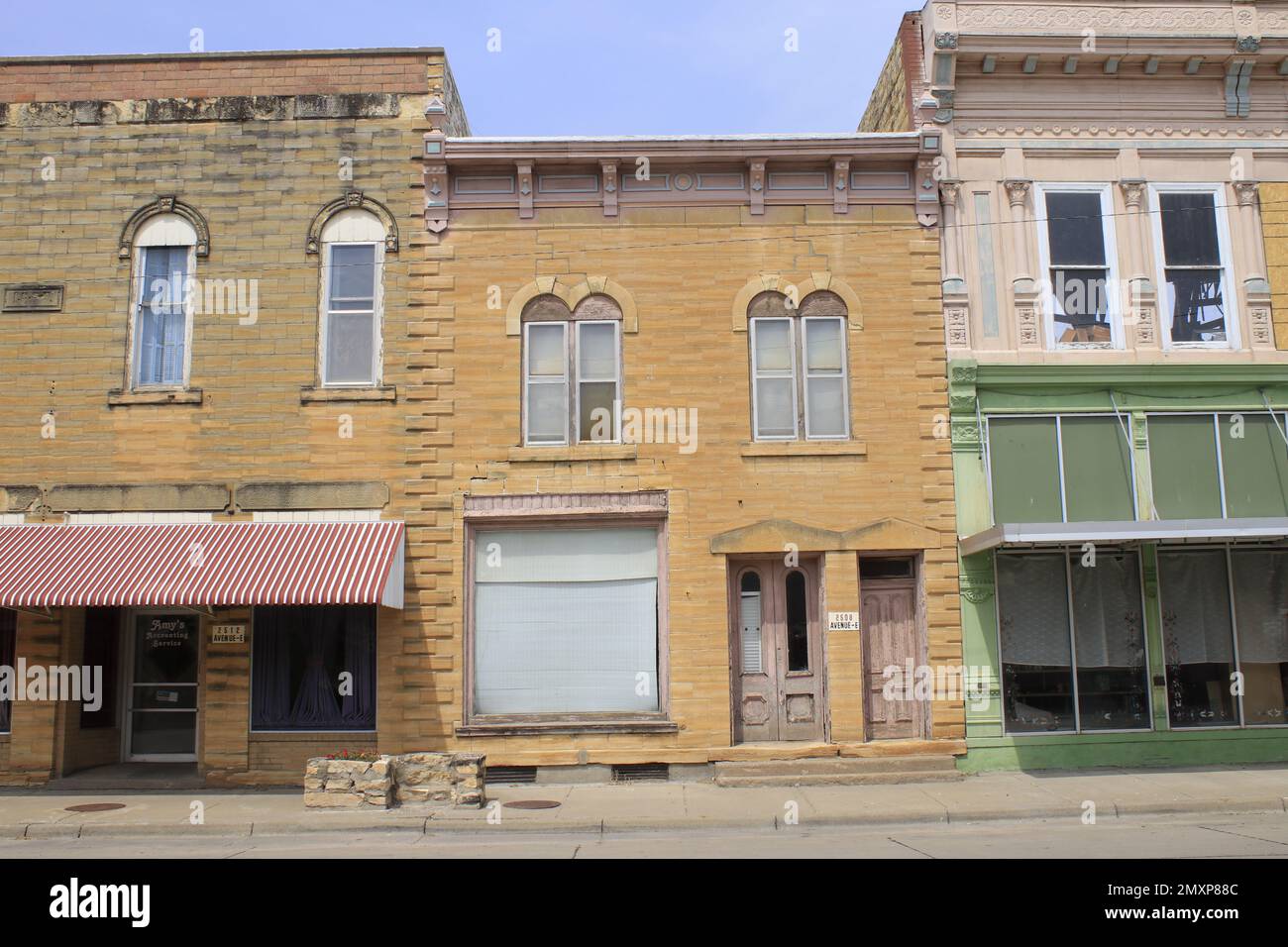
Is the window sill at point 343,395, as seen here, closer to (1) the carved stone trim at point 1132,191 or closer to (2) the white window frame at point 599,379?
(2) the white window frame at point 599,379

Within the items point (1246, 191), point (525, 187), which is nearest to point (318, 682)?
point (525, 187)

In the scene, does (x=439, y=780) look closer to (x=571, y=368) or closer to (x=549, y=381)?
(x=549, y=381)

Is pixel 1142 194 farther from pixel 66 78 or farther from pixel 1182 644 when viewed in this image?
pixel 66 78

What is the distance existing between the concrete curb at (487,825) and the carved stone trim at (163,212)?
7.74 m

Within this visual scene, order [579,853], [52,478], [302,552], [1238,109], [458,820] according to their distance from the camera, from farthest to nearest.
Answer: [1238,109], [52,478], [302,552], [458,820], [579,853]

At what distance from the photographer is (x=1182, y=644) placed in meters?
15.7

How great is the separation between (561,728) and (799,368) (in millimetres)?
5868

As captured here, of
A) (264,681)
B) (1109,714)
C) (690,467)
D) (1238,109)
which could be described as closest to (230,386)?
(264,681)

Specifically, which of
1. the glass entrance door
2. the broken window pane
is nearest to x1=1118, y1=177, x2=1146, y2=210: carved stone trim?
the broken window pane

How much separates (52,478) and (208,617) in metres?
2.80

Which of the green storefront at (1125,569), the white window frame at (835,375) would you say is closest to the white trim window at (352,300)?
the white window frame at (835,375)

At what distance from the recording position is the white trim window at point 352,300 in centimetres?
1584

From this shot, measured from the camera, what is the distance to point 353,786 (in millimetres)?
13055

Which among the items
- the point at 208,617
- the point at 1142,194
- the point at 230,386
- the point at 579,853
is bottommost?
the point at 579,853
